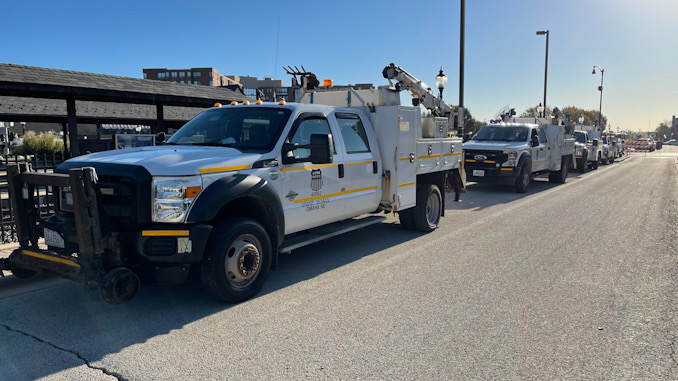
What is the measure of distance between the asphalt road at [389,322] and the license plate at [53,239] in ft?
2.11

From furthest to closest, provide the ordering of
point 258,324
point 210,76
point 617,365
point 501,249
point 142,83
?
point 210,76
point 142,83
point 501,249
point 258,324
point 617,365

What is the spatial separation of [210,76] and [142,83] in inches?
4873

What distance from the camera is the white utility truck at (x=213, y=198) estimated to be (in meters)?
4.29

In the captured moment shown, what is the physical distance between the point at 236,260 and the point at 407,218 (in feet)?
14.0

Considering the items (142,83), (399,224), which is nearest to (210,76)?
→ (142,83)

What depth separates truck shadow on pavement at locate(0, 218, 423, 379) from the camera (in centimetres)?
375

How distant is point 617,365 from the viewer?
3.64 metres

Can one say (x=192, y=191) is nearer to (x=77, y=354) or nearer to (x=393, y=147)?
(x=77, y=354)

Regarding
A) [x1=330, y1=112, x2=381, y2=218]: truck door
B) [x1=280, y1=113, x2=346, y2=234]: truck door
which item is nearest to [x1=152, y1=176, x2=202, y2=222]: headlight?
[x1=280, y1=113, x2=346, y2=234]: truck door

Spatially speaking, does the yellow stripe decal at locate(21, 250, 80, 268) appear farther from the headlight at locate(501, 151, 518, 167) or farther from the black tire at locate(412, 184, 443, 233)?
the headlight at locate(501, 151, 518, 167)

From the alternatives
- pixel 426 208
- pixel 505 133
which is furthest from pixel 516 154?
pixel 426 208

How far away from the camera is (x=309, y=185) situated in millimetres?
5816

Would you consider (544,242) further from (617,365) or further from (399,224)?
(617,365)

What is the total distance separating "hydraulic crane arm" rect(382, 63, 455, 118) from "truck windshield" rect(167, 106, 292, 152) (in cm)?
347
